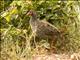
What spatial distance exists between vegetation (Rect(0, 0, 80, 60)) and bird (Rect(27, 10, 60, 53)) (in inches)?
2.8

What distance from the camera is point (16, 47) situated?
3918 mm

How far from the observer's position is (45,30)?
4.08 m

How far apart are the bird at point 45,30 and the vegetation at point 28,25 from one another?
0.24 ft

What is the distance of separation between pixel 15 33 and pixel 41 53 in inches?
16.3

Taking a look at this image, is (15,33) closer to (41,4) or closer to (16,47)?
(16,47)

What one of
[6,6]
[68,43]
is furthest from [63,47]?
[6,6]

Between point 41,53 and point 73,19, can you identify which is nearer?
point 41,53

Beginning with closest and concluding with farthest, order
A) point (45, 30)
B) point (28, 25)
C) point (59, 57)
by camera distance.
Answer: point (59, 57) < point (45, 30) < point (28, 25)

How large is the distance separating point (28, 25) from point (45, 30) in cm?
31

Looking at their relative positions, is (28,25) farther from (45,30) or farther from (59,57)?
(59,57)

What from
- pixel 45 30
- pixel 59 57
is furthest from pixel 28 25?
pixel 59 57

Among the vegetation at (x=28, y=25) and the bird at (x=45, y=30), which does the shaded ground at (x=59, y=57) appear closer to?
the vegetation at (x=28, y=25)

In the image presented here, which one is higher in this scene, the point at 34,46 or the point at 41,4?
the point at 41,4

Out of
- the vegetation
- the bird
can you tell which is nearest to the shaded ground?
the vegetation
